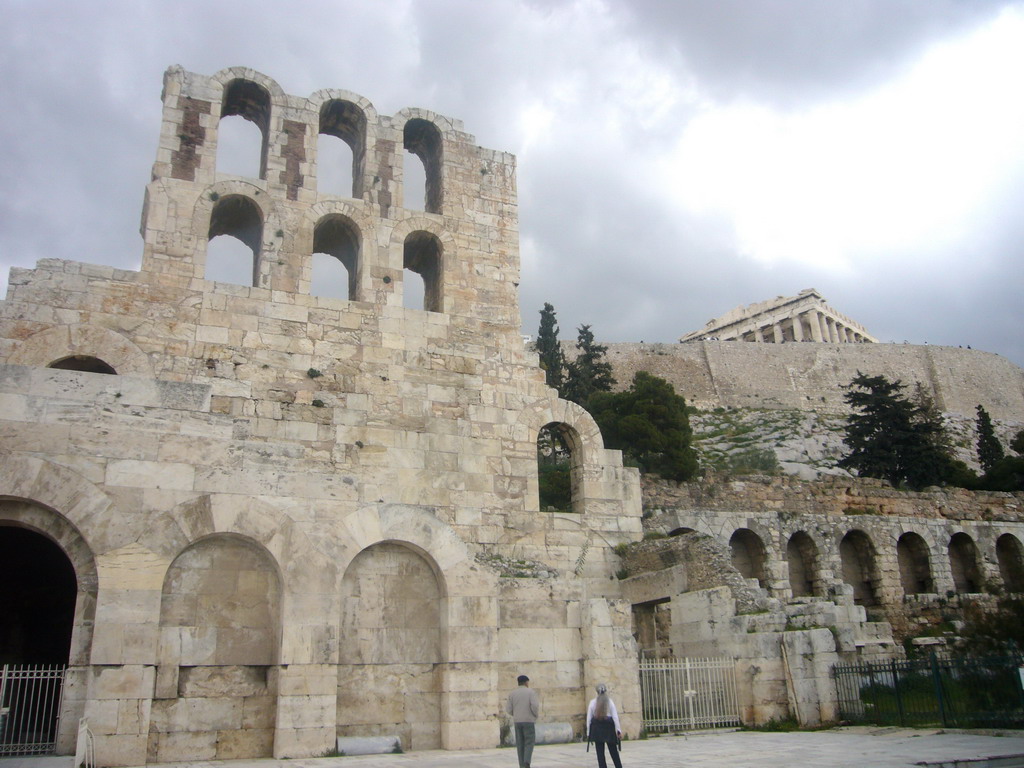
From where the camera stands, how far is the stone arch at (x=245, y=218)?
16844 mm

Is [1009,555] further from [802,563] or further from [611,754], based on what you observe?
[611,754]

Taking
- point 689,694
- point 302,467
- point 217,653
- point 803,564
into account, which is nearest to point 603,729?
point 217,653

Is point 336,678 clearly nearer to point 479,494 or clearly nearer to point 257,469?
point 257,469

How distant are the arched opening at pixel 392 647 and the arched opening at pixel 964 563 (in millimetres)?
22565

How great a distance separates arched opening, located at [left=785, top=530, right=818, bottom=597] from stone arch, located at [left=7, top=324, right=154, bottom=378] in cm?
1869

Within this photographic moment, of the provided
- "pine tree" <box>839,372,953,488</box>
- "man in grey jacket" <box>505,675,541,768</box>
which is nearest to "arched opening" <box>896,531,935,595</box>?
"pine tree" <box>839,372,953,488</box>

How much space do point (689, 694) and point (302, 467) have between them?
7.79m

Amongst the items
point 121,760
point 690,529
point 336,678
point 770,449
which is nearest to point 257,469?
point 336,678

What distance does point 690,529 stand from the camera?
23.3 meters

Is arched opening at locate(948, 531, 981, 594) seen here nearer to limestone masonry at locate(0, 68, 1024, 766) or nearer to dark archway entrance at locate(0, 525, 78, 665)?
limestone masonry at locate(0, 68, 1024, 766)

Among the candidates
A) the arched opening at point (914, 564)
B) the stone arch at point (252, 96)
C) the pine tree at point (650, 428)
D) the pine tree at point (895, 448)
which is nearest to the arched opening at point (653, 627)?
the stone arch at point (252, 96)

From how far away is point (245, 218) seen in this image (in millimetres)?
18234

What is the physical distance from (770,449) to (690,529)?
26.8m

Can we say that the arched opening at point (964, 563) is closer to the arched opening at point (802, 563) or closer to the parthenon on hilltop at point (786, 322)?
the arched opening at point (802, 563)
